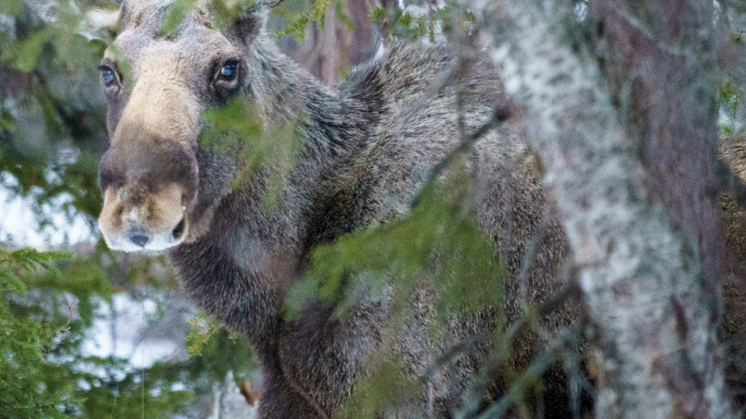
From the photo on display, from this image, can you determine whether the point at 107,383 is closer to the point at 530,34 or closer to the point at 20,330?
the point at 20,330

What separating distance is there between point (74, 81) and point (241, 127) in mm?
3522

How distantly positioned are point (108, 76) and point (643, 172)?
2581 mm

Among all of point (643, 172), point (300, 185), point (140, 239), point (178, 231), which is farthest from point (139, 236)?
point (643, 172)

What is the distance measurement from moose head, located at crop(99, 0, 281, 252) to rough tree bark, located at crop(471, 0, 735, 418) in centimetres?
155

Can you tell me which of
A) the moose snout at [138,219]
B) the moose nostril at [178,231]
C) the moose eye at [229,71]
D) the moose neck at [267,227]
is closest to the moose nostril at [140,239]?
the moose snout at [138,219]

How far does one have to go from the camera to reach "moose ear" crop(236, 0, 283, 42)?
3748mm

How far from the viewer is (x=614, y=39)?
192cm

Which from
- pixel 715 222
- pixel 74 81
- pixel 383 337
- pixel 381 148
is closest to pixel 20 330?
pixel 383 337

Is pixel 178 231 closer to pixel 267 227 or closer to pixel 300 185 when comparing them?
pixel 267 227

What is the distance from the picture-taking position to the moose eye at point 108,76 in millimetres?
3494

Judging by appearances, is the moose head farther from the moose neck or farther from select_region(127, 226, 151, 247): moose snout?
the moose neck

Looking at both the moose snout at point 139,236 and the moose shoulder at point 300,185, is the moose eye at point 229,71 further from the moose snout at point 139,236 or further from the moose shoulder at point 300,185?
the moose snout at point 139,236

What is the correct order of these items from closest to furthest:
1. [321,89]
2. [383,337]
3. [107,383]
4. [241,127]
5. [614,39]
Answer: [614,39] → [241,127] → [383,337] → [321,89] → [107,383]

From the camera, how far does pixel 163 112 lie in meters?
3.11
